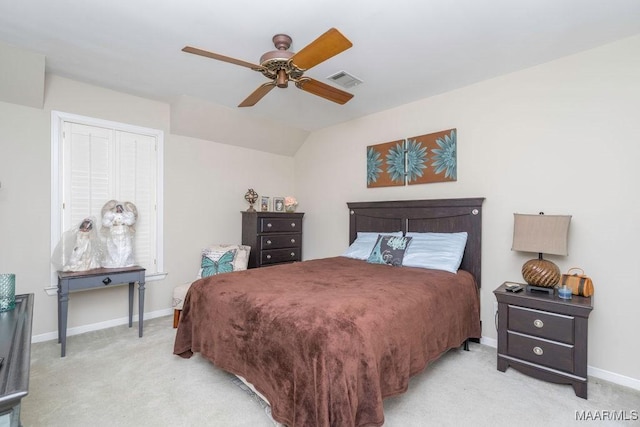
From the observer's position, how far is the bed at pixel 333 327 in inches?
59.2

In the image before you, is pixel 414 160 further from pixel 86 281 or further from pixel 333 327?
pixel 86 281

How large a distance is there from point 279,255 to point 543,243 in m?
3.09

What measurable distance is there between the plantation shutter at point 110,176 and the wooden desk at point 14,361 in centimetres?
194

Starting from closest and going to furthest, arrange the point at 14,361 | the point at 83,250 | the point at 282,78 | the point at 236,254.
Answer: the point at 14,361 → the point at 282,78 → the point at 83,250 → the point at 236,254

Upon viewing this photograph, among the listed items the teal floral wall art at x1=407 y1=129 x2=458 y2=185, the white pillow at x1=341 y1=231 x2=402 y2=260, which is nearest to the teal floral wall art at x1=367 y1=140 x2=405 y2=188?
the teal floral wall art at x1=407 y1=129 x2=458 y2=185

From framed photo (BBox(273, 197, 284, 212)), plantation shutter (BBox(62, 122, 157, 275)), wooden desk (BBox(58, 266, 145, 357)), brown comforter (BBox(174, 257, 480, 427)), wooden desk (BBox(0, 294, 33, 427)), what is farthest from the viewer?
framed photo (BBox(273, 197, 284, 212))

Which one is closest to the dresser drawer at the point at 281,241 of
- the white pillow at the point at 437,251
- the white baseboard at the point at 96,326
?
the white baseboard at the point at 96,326

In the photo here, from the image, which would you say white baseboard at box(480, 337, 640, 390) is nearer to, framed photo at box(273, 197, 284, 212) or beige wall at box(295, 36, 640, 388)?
beige wall at box(295, 36, 640, 388)

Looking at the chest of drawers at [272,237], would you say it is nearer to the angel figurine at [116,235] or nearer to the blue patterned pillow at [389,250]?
the angel figurine at [116,235]

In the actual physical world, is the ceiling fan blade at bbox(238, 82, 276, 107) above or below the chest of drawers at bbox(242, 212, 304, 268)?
above

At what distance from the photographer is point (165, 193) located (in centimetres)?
383

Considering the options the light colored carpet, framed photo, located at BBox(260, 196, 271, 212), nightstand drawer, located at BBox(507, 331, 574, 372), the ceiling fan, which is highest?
the ceiling fan

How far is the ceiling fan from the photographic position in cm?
175

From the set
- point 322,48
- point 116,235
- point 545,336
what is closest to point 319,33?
point 322,48
